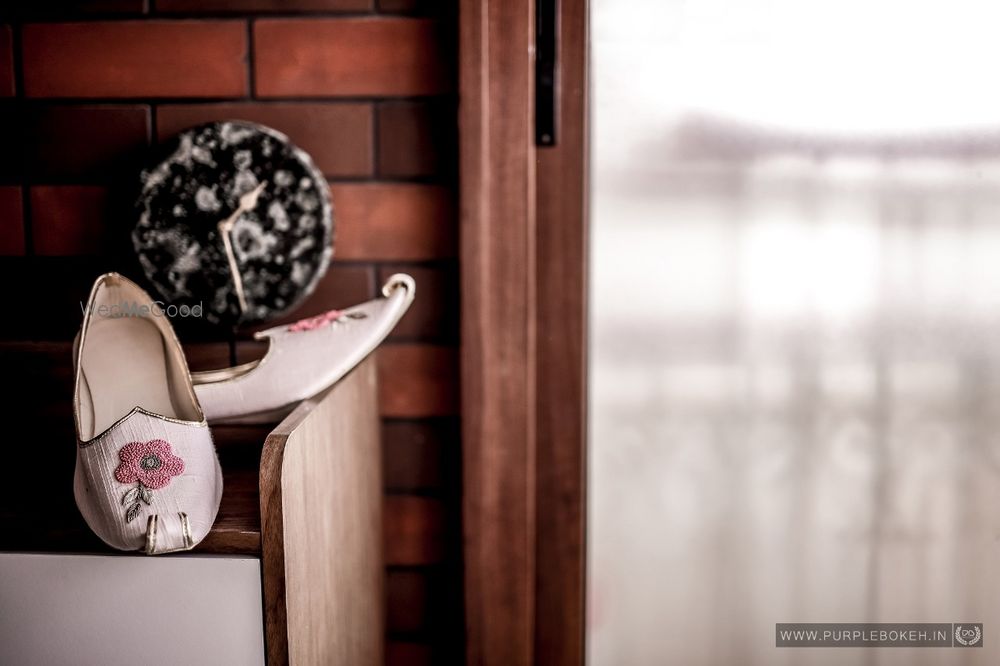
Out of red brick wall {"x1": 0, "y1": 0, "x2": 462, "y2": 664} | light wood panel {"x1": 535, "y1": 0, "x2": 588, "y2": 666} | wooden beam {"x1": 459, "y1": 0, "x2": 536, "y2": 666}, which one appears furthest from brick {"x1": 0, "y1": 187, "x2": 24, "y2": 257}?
light wood panel {"x1": 535, "y1": 0, "x2": 588, "y2": 666}

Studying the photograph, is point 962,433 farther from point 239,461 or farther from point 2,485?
point 2,485

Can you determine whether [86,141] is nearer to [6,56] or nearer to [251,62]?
[6,56]

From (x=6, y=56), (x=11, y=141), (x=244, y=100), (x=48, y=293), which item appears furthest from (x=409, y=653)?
(x=6, y=56)

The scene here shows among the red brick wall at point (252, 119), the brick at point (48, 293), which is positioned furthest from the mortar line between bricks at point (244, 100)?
the brick at point (48, 293)

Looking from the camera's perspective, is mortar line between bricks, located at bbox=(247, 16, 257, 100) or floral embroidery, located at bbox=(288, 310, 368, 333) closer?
floral embroidery, located at bbox=(288, 310, 368, 333)

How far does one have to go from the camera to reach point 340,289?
1.10 metres

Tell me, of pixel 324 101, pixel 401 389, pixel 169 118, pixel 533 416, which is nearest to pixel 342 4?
pixel 324 101

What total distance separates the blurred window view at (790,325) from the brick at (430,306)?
0.23 metres

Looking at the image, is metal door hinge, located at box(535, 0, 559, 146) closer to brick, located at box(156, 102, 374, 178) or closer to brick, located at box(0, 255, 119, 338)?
brick, located at box(156, 102, 374, 178)

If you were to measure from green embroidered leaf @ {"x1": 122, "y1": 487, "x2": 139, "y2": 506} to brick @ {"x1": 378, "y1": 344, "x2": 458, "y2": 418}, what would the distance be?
494 mm

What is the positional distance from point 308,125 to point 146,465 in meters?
0.62

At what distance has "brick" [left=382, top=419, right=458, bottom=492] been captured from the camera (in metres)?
1.12

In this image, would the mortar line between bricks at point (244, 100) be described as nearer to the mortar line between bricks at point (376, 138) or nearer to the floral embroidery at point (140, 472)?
the mortar line between bricks at point (376, 138)

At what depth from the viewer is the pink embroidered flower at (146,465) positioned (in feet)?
2.08
